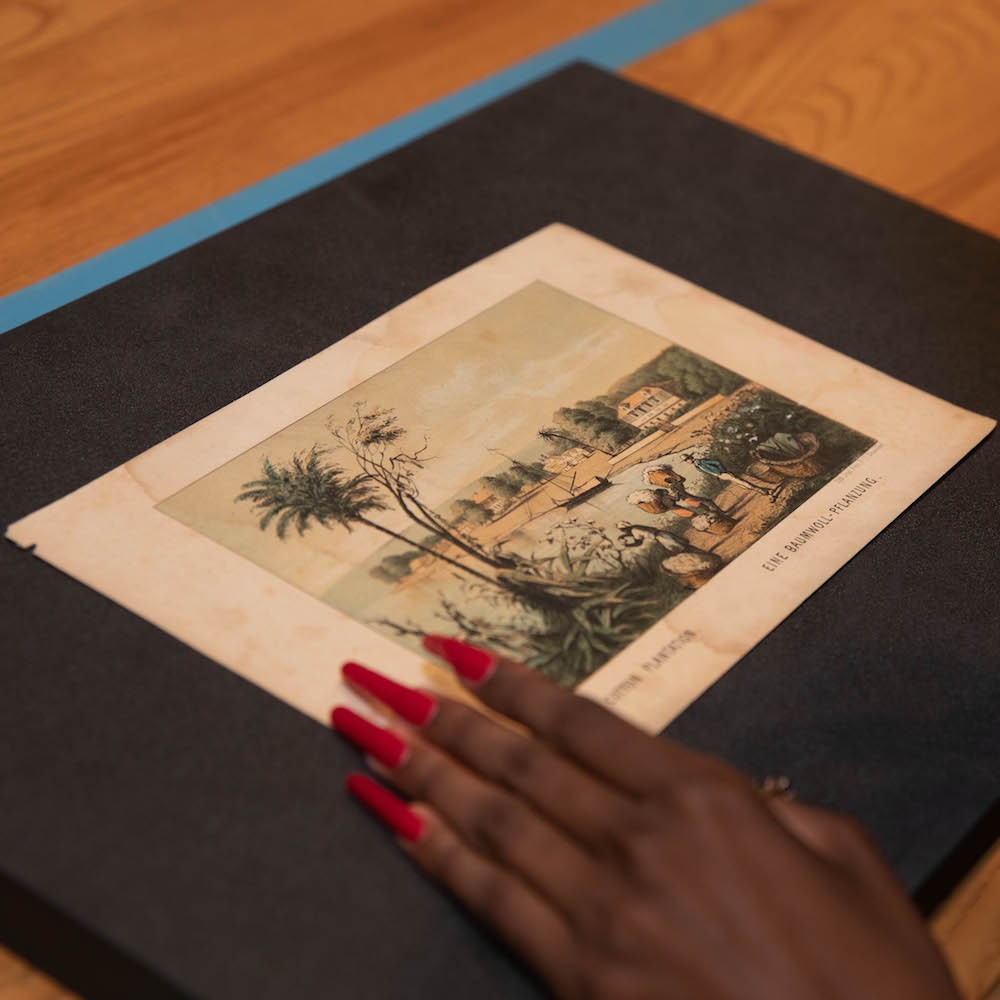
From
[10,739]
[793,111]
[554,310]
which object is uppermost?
[793,111]

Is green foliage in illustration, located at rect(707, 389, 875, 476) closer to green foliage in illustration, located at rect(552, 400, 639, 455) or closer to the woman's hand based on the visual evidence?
green foliage in illustration, located at rect(552, 400, 639, 455)

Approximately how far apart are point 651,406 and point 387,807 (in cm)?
31

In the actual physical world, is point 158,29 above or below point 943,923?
above

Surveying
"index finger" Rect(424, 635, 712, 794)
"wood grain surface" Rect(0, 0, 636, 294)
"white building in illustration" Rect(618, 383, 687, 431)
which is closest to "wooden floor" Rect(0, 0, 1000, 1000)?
"wood grain surface" Rect(0, 0, 636, 294)

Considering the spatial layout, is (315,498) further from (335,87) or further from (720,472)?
(335,87)

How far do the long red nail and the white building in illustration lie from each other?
0.24 metres

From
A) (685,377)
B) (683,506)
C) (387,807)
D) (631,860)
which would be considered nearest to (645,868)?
(631,860)

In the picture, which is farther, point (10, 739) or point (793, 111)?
point (793, 111)

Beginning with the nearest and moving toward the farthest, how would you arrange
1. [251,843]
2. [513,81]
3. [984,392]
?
1. [251,843]
2. [984,392]
3. [513,81]

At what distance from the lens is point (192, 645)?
26.0 inches

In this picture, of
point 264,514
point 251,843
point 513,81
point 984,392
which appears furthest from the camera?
point 513,81

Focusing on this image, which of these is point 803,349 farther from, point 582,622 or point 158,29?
point 158,29

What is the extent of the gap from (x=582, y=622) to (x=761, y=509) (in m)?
0.13

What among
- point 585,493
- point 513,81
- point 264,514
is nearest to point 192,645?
point 264,514
